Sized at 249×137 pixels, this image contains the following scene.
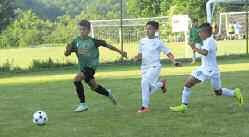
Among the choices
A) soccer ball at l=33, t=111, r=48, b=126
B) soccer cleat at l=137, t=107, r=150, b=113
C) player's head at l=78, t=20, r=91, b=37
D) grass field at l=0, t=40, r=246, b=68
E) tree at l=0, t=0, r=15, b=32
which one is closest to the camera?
soccer ball at l=33, t=111, r=48, b=126

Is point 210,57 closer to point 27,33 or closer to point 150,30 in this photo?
point 150,30

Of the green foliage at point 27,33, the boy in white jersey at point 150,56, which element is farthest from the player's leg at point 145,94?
the green foliage at point 27,33

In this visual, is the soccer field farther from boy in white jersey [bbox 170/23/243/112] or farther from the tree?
the tree

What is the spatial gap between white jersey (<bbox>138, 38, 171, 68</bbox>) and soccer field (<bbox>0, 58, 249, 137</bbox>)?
2.93ft

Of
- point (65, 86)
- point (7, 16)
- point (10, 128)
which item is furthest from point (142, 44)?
point (7, 16)

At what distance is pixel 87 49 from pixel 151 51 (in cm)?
123

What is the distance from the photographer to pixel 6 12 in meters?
34.5

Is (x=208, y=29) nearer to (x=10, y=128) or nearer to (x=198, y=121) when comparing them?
(x=198, y=121)

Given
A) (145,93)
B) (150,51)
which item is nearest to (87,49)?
(150,51)

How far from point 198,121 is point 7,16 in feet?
87.4

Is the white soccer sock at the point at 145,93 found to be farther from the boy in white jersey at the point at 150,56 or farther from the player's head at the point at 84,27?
the player's head at the point at 84,27

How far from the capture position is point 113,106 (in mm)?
11805

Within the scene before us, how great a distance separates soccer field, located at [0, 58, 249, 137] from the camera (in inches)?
338

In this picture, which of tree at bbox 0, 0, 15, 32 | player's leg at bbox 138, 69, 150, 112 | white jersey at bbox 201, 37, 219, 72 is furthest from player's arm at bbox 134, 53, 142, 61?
tree at bbox 0, 0, 15, 32
